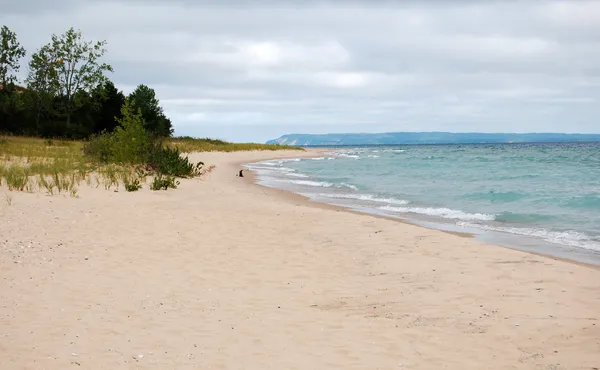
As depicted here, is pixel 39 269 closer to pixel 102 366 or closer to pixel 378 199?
pixel 102 366

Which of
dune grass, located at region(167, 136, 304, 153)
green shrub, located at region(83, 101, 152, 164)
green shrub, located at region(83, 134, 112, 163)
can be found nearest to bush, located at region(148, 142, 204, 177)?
green shrub, located at region(83, 101, 152, 164)

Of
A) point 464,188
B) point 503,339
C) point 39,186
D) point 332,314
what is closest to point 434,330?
point 503,339

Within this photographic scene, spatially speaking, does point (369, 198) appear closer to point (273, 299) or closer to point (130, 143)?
point (130, 143)

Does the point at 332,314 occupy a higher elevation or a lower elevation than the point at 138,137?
lower

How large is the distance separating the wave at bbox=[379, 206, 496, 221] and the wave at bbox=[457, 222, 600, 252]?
4.06 feet

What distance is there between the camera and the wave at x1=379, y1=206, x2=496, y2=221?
16.1 meters

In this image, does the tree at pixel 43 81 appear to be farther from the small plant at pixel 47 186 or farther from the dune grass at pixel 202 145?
the small plant at pixel 47 186

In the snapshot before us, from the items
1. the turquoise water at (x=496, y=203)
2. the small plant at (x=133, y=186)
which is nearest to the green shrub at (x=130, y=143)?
the small plant at (x=133, y=186)

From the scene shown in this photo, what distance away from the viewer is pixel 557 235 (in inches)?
519

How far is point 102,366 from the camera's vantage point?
185 inches

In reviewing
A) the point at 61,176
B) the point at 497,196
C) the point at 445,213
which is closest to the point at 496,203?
the point at 497,196

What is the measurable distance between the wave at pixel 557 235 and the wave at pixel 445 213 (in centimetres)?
124

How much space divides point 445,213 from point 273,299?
1110cm

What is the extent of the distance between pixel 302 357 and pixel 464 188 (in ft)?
72.4
